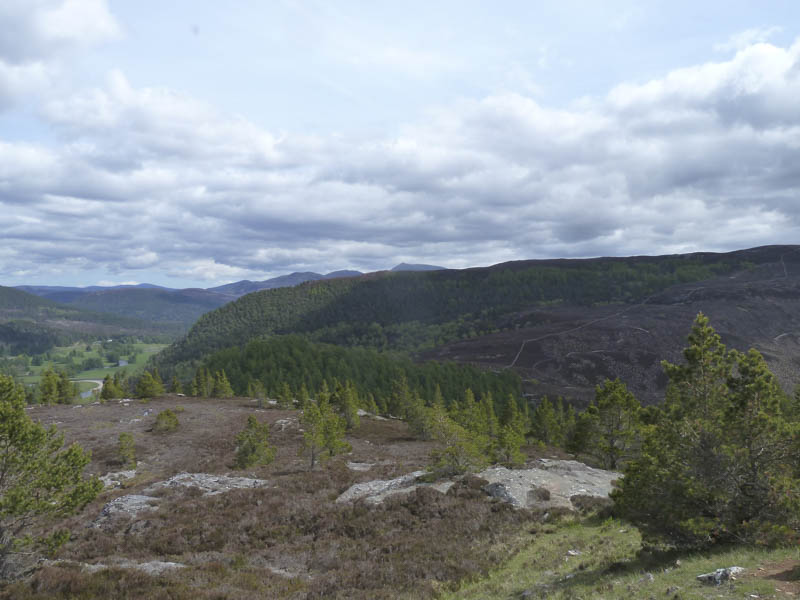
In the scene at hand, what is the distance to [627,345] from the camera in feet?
486

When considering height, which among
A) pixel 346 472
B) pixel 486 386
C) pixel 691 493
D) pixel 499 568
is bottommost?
pixel 486 386

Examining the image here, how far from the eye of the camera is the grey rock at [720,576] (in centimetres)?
1027

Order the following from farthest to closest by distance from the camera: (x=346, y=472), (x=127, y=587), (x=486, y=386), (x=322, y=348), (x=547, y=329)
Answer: (x=547, y=329)
(x=322, y=348)
(x=486, y=386)
(x=346, y=472)
(x=127, y=587)

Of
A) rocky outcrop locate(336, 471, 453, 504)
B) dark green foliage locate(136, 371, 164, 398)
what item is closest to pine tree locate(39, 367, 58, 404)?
dark green foliage locate(136, 371, 164, 398)

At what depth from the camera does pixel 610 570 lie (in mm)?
13586

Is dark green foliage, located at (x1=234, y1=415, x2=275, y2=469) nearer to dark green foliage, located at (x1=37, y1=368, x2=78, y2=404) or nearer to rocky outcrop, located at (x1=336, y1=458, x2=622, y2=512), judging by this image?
rocky outcrop, located at (x1=336, y1=458, x2=622, y2=512)

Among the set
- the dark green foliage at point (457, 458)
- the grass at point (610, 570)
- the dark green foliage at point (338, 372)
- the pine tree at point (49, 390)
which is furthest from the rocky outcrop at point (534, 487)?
the pine tree at point (49, 390)

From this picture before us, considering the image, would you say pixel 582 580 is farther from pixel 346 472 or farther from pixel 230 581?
pixel 346 472

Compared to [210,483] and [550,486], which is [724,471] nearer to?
[550,486]

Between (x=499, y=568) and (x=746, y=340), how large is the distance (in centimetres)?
16637

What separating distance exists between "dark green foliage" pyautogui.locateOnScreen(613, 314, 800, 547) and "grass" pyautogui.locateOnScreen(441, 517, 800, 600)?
0.72 meters

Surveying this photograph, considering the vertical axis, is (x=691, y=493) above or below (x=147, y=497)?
above

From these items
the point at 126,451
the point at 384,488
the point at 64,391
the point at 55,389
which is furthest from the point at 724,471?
the point at 64,391

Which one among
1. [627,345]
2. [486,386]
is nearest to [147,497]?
[486,386]
